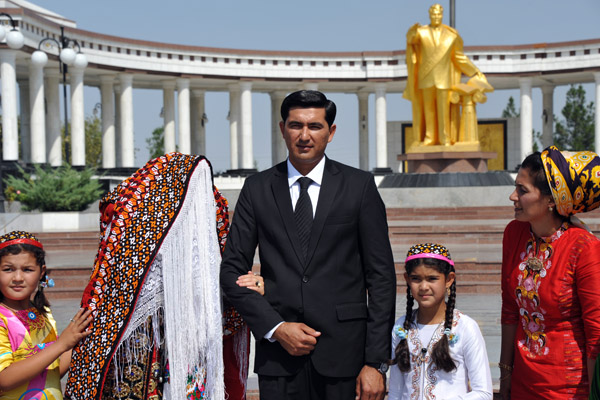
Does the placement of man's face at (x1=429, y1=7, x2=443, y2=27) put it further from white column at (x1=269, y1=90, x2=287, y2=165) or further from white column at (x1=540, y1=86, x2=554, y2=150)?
white column at (x1=540, y1=86, x2=554, y2=150)

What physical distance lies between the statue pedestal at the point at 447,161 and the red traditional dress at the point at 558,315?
50.4 ft

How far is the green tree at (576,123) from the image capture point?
42.3m

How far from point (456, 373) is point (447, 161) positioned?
1552 cm

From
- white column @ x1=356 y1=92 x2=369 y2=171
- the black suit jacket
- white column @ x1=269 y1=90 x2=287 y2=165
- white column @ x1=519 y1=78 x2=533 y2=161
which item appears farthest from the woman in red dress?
white column @ x1=356 y1=92 x2=369 y2=171

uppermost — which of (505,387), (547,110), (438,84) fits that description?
(547,110)

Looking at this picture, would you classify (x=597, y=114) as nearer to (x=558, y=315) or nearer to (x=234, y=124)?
(x=234, y=124)

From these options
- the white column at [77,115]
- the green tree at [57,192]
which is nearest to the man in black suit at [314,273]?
the green tree at [57,192]

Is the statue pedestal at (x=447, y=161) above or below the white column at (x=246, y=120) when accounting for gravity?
below

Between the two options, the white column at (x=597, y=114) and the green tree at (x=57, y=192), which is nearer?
the green tree at (x=57, y=192)

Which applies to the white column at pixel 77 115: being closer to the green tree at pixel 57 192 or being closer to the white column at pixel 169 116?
the white column at pixel 169 116

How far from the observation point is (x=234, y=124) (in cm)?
3444

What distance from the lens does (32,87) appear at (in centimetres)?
2492

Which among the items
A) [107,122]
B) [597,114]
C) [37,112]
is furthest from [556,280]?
[597,114]

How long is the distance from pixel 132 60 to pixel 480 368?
92.6 feet
